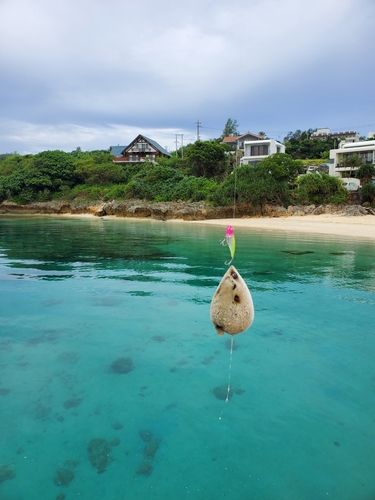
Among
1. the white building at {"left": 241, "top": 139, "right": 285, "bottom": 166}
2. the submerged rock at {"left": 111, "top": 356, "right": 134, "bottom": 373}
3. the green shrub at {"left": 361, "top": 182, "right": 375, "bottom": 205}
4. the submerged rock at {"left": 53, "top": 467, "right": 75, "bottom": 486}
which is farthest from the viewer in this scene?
the white building at {"left": 241, "top": 139, "right": 285, "bottom": 166}

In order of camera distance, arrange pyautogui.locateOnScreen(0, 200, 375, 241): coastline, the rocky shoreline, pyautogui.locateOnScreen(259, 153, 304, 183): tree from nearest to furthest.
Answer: pyautogui.locateOnScreen(0, 200, 375, 241): coastline, the rocky shoreline, pyautogui.locateOnScreen(259, 153, 304, 183): tree

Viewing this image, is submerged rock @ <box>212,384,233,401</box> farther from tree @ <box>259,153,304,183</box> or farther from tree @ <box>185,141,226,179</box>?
tree @ <box>185,141,226,179</box>

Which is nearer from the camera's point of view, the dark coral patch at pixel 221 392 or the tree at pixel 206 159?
the dark coral patch at pixel 221 392

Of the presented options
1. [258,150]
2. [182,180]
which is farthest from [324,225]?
[258,150]

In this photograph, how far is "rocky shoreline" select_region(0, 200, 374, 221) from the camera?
35594mm

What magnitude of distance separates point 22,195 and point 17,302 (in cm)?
4976

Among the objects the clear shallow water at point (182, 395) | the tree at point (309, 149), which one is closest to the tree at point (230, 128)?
the tree at point (309, 149)

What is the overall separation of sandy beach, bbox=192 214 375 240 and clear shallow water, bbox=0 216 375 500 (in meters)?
16.4

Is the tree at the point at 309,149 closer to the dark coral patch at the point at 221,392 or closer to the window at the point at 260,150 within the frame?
the window at the point at 260,150

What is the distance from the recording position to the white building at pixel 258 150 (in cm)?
5306

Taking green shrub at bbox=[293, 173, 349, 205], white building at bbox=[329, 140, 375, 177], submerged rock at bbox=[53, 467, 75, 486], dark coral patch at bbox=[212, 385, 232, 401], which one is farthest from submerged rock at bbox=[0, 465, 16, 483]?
white building at bbox=[329, 140, 375, 177]

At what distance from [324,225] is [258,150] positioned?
1128 inches

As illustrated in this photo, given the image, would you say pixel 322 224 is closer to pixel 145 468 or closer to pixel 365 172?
pixel 365 172

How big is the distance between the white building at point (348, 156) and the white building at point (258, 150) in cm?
869
